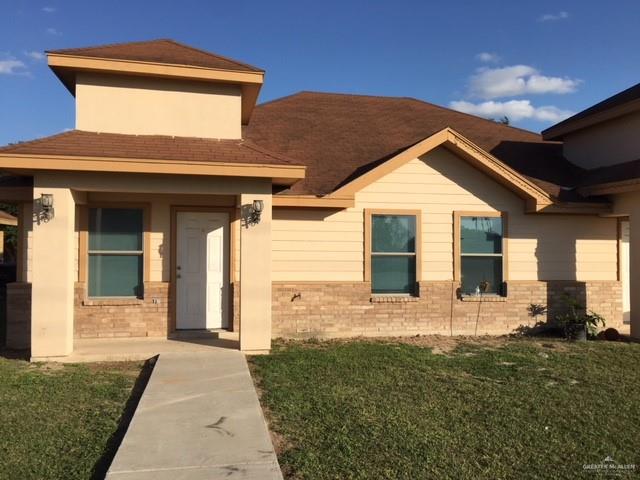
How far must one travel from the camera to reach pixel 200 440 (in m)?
4.82

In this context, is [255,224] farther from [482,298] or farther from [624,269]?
[624,269]

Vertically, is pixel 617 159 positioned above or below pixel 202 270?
above

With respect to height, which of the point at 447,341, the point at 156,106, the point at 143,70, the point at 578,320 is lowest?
the point at 447,341

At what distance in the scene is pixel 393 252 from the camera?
10.5 m

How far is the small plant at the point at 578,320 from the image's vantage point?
1026 centimetres

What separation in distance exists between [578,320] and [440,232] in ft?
10.0

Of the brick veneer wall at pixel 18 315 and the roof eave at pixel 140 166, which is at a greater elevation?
the roof eave at pixel 140 166

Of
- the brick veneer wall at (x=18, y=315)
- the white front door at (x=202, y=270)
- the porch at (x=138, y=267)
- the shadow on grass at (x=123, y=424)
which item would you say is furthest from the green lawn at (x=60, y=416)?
the white front door at (x=202, y=270)

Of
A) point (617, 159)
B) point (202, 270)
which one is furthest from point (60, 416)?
point (617, 159)

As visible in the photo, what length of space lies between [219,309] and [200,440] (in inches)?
211

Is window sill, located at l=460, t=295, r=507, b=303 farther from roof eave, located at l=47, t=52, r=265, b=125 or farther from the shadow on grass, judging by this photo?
the shadow on grass

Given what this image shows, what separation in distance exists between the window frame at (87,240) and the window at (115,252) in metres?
0.06

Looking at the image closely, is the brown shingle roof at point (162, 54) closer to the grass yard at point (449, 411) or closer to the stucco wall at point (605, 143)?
the grass yard at point (449, 411)

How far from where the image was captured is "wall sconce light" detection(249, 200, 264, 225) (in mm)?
8422
